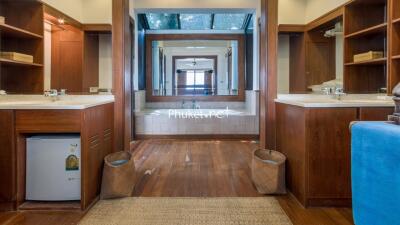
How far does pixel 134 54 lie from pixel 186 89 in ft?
4.99

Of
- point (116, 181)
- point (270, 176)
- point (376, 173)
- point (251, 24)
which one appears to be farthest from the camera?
point (251, 24)

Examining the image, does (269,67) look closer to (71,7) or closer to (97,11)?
(97,11)

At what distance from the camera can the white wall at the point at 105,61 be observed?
131 inches

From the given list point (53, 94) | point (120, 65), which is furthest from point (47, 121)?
point (120, 65)

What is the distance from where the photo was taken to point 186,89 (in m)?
6.80

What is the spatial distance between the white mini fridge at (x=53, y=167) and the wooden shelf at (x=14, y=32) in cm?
113

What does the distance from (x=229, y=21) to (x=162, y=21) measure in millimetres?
1431

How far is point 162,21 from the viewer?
6699 mm

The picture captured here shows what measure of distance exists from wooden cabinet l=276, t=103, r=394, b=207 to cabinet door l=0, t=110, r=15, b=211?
2.30 meters

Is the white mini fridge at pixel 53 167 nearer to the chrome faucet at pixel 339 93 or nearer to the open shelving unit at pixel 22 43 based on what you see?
the open shelving unit at pixel 22 43

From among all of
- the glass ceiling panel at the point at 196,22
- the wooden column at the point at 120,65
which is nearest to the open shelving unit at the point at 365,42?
the wooden column at the point at 120,65

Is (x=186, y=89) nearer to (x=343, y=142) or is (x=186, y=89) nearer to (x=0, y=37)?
(x=0, y=37)

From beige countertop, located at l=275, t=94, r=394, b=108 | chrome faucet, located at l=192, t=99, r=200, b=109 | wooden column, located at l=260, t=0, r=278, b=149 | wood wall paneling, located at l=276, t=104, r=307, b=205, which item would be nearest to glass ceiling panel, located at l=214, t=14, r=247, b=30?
chrome faucet, located at l=192, t=99, r=200, b=109

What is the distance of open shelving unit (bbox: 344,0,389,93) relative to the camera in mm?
2992
